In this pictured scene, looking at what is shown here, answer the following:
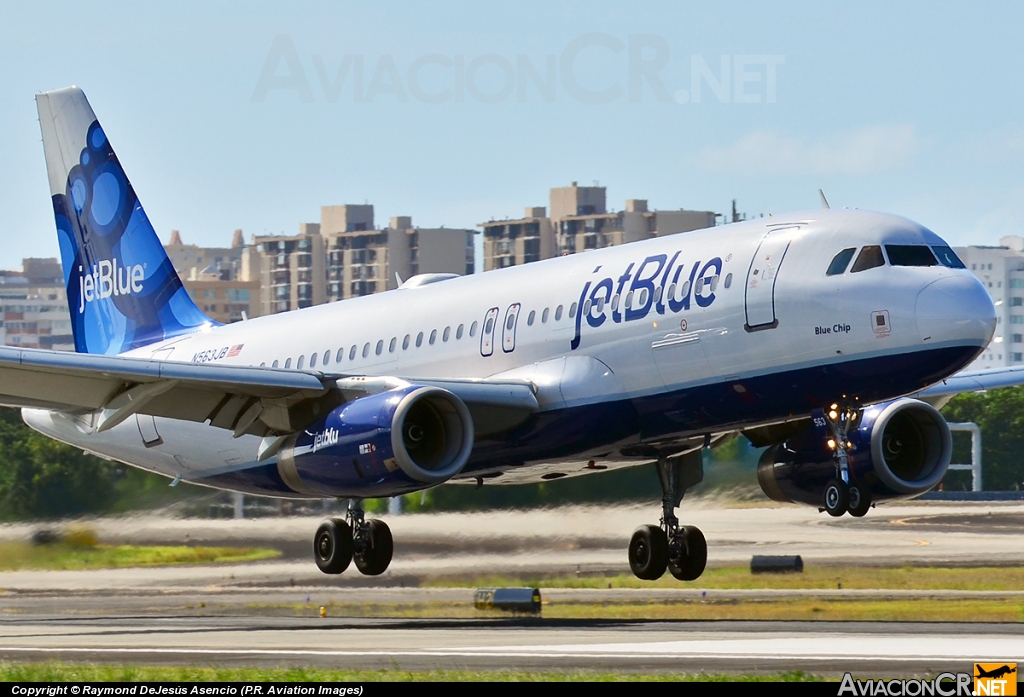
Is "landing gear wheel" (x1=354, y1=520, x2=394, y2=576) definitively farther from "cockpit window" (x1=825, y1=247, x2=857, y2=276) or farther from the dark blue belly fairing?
"cockpit window" (x1=825, y1=247, x2=857, y2=276)

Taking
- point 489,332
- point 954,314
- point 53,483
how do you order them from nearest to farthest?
point 954,314, point 489,332, point 53,483

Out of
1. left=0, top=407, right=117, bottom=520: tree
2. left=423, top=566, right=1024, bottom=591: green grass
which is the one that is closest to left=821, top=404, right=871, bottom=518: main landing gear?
left=423, top=566, right=1024, bottom=591: green grass

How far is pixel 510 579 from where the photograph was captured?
129ft

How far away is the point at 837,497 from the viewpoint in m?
26.3

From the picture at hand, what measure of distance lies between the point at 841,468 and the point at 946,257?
11.7 feet

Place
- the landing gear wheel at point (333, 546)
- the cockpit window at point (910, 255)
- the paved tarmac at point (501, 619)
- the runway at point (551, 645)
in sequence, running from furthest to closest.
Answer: the landing gear wheel at point (333, 546), the cockpit window at point (910, 255), the paved tarmac at point (501, 619), the runway at point (551, 645)

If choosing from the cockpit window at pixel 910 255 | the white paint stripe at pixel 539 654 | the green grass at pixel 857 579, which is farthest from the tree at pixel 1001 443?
the white paint stripe at pixel 539 654

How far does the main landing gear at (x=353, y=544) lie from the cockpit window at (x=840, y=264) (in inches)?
415

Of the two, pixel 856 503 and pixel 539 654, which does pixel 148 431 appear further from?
pixel 856 503

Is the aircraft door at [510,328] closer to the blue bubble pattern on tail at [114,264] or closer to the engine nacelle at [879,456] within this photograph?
the engine nacelle at [879,456]

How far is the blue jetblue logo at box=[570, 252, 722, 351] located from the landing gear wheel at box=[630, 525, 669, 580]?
578 cm

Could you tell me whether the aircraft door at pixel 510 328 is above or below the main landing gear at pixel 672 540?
above

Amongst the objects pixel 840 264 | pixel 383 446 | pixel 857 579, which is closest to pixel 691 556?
pixel 383 446

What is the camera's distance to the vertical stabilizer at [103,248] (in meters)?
38.0
